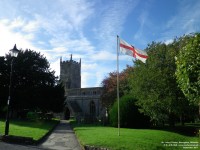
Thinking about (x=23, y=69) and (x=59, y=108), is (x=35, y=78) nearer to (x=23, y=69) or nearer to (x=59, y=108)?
(x=23, y=69)

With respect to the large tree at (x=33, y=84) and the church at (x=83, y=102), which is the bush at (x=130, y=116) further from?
the church at (x=83, y=102)

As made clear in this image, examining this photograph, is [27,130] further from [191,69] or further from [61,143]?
[191,69]

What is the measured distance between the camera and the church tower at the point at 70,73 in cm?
11723

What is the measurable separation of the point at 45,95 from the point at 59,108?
17.8ft

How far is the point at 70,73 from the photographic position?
118 meters

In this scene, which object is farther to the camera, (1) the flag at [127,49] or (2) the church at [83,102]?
(2) the church at [83,102]

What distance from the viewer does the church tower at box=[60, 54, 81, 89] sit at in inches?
4615

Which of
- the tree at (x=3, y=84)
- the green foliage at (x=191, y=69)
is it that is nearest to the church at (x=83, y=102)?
the tree at (x=3, y=84)

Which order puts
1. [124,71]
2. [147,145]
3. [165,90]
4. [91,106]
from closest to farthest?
[147,145]
[165,90]
[124,71]
[91,106]

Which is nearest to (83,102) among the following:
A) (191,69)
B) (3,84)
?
(3,84)

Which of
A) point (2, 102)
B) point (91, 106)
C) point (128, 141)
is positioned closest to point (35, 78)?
point (2, 102)

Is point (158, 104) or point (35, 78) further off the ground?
point (35, 78)

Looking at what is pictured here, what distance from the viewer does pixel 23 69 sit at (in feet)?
168

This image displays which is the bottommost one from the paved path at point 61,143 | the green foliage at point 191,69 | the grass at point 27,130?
the paved path at point 61,143
